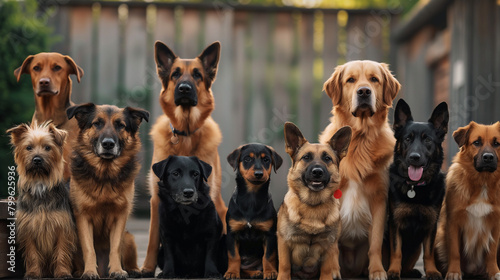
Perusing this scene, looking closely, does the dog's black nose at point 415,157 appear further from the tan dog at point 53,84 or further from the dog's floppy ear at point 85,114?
the tan dog at point 53,84

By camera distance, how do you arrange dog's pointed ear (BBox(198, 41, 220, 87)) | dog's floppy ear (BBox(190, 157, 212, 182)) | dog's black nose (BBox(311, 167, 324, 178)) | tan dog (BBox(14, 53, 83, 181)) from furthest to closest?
dog's pointed ear (BBox(198, 41, 220, 87)) → tan dog (BBox(14, 53, 83, 181)) → dog's floppy ear (BBox(190, 157, 212, 182)) → dog's black nose (BBox(311, 167, 324, 178))

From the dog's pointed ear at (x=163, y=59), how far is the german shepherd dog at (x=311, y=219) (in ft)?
4.49

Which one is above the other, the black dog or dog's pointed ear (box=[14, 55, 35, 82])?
dog's pointed ear (box=[14, 55, 35, 82])

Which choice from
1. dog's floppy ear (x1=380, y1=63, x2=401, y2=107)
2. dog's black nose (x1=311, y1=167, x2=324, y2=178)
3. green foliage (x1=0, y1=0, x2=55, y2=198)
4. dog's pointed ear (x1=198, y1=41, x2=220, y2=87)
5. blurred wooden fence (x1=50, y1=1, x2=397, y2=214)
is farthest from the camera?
blurred wooden fence (x1=50, y1=1, x2=397, y2=214)

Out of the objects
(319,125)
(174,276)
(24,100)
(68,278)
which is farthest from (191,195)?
(319,125)

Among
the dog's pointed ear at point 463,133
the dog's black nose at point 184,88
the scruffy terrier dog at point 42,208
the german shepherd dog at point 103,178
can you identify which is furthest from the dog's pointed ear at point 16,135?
the dog's pointed ear at point 463,133

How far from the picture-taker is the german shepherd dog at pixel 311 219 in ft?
12.7

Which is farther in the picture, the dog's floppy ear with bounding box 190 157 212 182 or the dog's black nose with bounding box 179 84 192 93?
the dog's black nose with bounding box 179 84 192 93

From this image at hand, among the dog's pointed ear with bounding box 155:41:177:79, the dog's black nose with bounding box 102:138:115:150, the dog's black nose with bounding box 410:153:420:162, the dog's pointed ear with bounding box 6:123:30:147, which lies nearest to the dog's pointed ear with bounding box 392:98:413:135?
the dog's black nose with bounding box 410:153:420:162

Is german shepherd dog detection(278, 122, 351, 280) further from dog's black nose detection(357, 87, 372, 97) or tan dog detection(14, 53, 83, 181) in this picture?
tan dog detection(14, 53, 83, 181)

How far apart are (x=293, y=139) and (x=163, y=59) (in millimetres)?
1331

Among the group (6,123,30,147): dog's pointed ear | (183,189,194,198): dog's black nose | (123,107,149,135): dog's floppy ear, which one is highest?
(123,107,149,135): dog's floppy ear

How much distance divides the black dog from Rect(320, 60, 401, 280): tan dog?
101 centimetres

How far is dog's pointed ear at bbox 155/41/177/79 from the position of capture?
462cm
